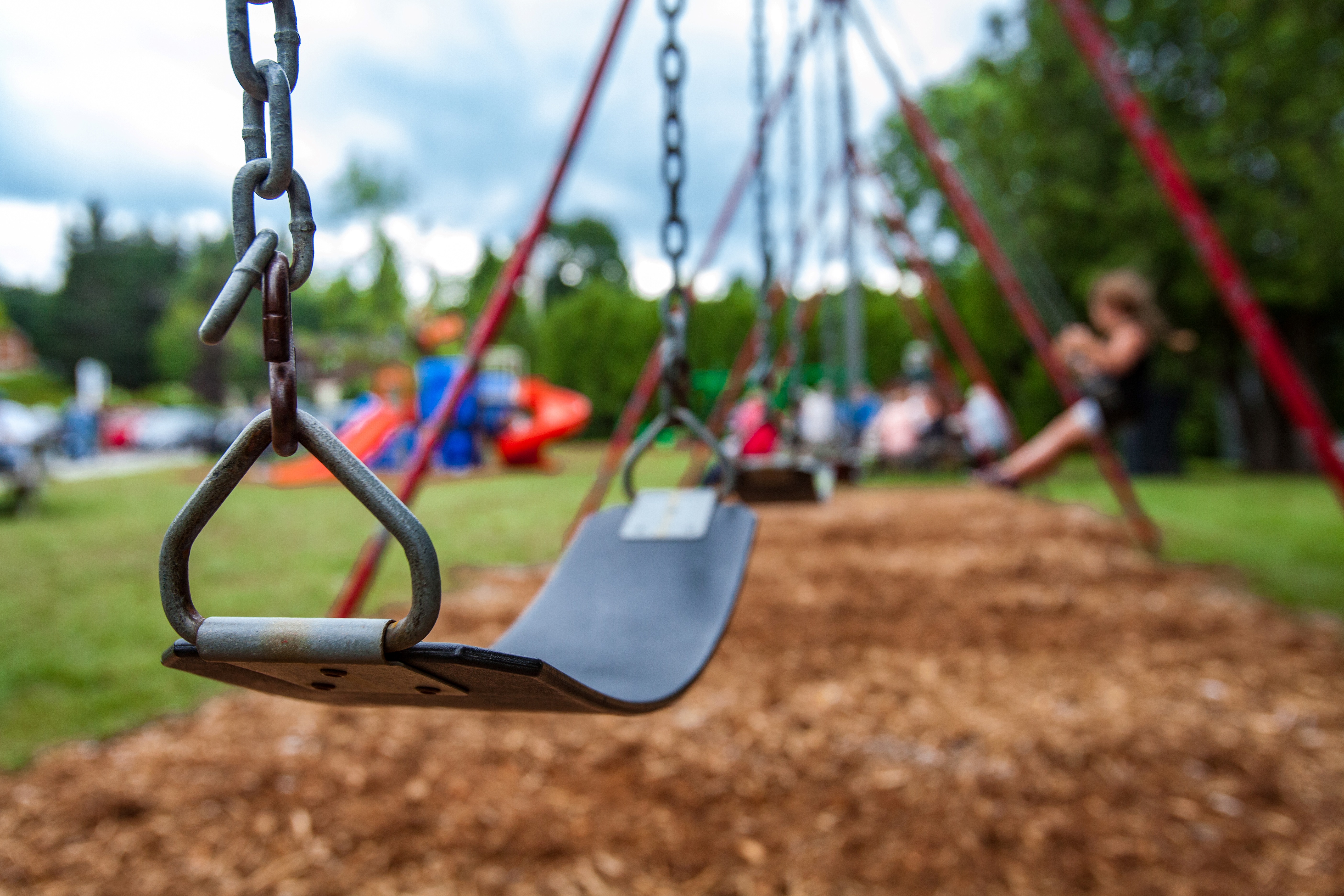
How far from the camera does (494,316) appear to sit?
226cm

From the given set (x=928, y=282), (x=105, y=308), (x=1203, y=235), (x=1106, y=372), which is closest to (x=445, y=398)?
(x=1203, y=235)

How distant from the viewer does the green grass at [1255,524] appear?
3.64m

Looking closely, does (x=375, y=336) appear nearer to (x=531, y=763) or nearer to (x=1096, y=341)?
(x=1096, y=341)

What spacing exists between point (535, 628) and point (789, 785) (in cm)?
99

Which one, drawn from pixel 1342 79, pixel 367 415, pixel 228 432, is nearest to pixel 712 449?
pixel 1342 79

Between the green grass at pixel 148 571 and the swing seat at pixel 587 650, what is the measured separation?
60.4 inches

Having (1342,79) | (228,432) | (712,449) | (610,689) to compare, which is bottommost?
(228,432)

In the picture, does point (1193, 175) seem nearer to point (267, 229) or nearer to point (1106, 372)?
point (1106, 372)

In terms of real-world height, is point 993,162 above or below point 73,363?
above

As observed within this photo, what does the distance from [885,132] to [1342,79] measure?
13.4 metres

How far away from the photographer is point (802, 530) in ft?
16.2

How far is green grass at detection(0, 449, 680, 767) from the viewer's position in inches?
90.7

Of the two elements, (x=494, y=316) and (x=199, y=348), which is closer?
(x=494, y=316)

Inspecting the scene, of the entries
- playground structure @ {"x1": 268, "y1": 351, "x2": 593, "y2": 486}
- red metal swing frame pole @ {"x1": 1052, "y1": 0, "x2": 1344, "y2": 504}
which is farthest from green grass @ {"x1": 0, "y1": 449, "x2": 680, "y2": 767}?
red metal swing frame pole @ {"x1": 1052, "y1": 0, "x2": 1344, "y2": 504}
